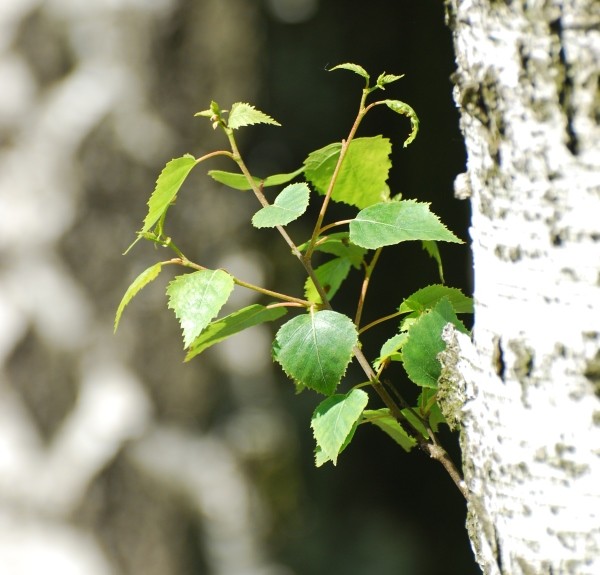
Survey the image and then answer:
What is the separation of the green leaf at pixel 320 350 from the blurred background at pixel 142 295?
0.96ft

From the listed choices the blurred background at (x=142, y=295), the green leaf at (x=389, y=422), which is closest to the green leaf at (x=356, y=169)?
the green leaf at (x=389, y=422)

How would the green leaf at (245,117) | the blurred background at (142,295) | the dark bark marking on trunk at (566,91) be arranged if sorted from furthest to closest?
the blurred background at (142,295)
the green leaf at (245,117)
the dark bark marking on trunk at (566,91)


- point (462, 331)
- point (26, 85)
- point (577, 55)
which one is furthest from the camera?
point (26, 85)

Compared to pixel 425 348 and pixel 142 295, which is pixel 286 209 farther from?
pixel 142 295

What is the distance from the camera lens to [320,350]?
1.43 feet

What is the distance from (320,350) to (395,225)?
0.25 feet

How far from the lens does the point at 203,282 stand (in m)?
0.45

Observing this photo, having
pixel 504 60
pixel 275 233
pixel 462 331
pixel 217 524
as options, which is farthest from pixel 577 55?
pixel 217 524

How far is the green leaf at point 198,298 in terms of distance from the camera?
1.41 feet

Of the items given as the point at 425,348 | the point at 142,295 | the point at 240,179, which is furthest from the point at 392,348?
the point at 142,295

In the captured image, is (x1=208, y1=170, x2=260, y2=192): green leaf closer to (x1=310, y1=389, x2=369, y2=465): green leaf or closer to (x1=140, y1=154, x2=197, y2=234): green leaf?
(x1=140, y1=154, x2=197, y2=234): green leaf

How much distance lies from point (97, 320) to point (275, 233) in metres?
0.17

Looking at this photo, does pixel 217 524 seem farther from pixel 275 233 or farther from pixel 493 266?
pixel 493 266

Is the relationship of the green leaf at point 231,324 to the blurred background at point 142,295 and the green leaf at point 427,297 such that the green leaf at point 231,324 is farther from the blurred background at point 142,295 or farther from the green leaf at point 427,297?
the blurred background at point 142,295
